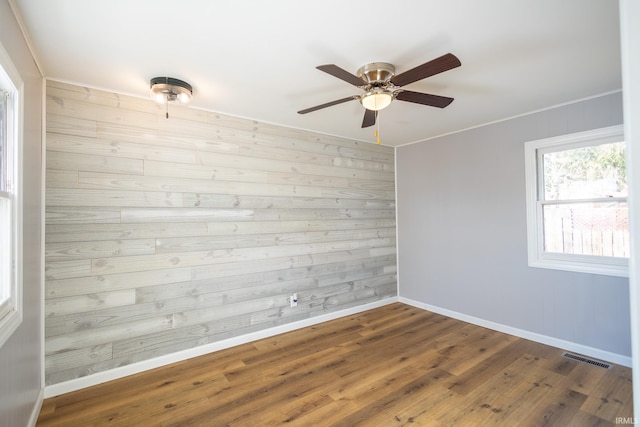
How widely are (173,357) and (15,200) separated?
1.84 m

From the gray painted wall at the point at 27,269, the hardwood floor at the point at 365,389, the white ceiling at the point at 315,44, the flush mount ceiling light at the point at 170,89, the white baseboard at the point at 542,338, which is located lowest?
the hardwood floor at the point at 365,389

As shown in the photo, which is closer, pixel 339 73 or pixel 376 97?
pixel 339 73

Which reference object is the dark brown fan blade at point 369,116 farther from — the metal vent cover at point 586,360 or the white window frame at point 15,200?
the metal vent cover at point 586,360

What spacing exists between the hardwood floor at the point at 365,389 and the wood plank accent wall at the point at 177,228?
1.23 ft

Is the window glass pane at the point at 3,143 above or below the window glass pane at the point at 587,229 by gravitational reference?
above

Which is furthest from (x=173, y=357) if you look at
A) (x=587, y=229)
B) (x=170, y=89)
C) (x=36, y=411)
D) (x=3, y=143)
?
(x=587, y=229)

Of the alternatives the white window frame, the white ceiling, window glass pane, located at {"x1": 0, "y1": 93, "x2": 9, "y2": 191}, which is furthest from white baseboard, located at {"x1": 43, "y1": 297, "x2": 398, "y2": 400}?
the white ceiling

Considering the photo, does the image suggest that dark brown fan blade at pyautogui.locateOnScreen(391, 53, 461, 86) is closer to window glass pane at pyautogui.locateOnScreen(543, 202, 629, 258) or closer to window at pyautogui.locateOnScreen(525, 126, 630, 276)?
window at pyautogui.locateOnScreen(525, 126, 630, 276)

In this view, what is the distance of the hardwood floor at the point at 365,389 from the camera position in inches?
77.9

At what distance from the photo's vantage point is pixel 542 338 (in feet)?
10.0

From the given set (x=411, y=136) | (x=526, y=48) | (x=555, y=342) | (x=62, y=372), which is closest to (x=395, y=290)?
(x=555, y=342)

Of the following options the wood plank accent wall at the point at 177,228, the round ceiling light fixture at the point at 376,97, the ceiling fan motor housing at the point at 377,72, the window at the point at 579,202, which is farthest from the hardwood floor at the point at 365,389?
the ceiling fan motor housing at the point at 377,72

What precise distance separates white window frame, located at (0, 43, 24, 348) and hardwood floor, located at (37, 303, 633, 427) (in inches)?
38.5

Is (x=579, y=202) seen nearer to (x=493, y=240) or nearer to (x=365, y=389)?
(x=493, y=240)
